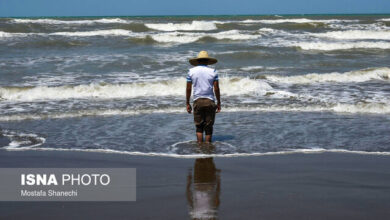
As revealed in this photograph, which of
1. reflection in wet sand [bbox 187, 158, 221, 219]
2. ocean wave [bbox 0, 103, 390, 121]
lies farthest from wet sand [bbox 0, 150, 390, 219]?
ocean wave [bbox 0, 103, 390, 121]

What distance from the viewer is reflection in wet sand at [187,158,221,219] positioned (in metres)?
3.96

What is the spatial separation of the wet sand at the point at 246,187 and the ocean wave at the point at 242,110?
2950 millimetres

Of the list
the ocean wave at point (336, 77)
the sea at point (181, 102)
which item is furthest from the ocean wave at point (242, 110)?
the ocean wave at point (336, 77)

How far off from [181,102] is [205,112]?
13.9ft

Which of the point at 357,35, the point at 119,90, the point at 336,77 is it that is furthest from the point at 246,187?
the point at 357,35

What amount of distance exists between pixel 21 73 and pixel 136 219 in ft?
41.3

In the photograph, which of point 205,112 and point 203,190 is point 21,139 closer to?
point 205,112

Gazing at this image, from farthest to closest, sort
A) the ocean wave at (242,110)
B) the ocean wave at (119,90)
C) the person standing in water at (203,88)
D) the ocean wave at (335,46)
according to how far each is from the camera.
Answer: the ocean wave at (335,46) → the ocean wave at (119,90) → the ocean wave at (242,110) → the person standing in water at (203,88)

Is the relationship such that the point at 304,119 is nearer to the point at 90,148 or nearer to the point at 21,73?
the point at 90,148

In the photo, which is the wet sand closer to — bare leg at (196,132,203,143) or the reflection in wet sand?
the reflection in wet sand

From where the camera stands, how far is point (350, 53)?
21625 mm

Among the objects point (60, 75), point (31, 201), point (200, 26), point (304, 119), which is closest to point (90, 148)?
point (31, 201)

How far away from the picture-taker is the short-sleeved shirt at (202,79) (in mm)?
6496

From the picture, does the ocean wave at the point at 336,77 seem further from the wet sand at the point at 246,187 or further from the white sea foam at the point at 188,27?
the white sea foam at the point at 188,27
